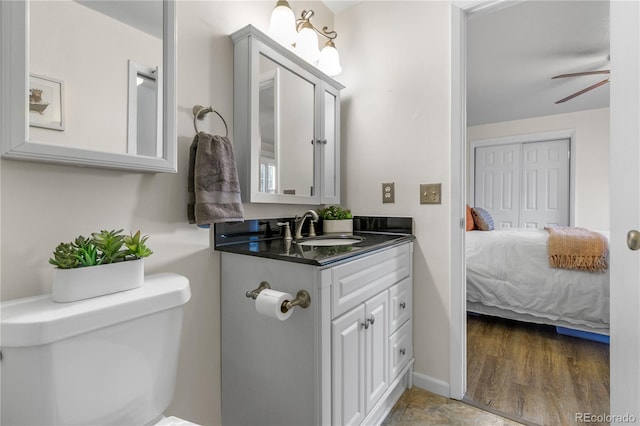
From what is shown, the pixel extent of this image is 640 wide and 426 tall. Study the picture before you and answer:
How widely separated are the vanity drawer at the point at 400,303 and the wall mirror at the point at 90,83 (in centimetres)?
113

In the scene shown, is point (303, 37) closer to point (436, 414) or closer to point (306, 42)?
point (306, 42)

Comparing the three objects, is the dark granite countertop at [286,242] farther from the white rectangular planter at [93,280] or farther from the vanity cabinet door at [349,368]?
the white rectangular planter at [93,280]

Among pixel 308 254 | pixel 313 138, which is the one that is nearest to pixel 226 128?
pixel 313 138

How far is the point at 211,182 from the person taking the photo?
1.09m

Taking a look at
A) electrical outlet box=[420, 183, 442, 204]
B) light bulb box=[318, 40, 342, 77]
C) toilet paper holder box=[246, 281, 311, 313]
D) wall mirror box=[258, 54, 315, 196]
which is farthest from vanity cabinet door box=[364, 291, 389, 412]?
light bulb box=[318, 40, 342, 77]

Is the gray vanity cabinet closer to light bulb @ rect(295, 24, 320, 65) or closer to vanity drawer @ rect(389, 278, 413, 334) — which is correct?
vanity drawer @ rect(389, 278, 413, 334)

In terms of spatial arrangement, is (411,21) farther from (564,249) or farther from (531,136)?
(531,136)

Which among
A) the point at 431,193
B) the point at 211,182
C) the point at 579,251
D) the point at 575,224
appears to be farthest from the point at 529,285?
the point at 211,182

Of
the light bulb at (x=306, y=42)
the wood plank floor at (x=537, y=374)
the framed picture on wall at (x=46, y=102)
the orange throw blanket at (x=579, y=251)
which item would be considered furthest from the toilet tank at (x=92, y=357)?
the orange throw blanket at (x=579, y=251)

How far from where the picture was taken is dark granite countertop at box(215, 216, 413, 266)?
1042 millimetres

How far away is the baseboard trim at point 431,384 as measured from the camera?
161cm

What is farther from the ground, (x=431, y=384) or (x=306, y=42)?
(x=306, y=42)

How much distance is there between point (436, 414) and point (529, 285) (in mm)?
1501

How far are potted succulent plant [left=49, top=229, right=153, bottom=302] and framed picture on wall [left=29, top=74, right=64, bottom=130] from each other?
32cm
